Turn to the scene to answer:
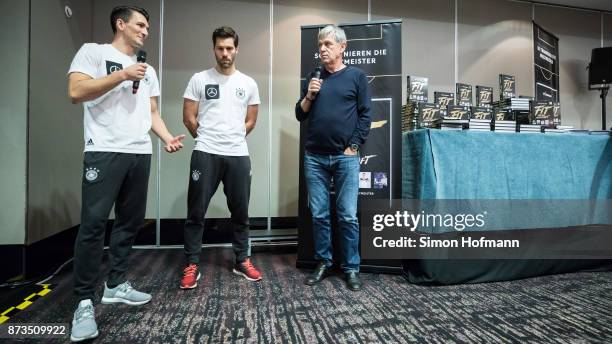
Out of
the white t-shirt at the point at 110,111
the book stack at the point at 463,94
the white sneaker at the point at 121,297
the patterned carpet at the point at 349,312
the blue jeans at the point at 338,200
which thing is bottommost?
the patterned carpet at the point at 349,312

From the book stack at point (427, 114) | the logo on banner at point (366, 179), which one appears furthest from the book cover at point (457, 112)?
the logo on banner at point (366, 179)

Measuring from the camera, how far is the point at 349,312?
171 centimetres

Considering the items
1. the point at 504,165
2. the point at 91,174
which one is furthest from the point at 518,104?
the point at 91,174

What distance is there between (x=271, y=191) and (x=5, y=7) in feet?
8.04

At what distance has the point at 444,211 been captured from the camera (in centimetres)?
216

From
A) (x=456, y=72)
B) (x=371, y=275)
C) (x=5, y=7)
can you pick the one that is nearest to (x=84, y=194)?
(x=5, y=7)

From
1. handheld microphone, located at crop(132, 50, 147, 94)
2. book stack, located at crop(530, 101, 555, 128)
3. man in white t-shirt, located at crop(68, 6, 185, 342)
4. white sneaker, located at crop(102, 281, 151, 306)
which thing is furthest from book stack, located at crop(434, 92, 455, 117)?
white sneaker, located at crop(102, 281, 151, 306)

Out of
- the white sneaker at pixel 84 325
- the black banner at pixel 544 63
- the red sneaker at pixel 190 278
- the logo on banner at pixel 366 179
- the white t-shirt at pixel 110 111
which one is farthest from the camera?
the black banner at pixel 544 63

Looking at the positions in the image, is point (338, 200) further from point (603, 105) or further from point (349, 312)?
point (603, 105)

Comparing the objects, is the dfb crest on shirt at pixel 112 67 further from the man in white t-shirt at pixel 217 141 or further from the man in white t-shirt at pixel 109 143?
the man in white t-shirt at pixel 217 141

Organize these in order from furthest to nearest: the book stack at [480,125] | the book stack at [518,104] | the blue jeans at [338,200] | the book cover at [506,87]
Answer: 1. the book cover at [506,87]
2. the book stack at [518,104]
3. the book stack at [480,125]
4. the blue jeans at [338,200]

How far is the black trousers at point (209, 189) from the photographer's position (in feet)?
6.88

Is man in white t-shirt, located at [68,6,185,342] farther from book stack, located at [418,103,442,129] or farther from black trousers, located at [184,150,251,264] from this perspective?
book stack, located at [418,103,442,129]

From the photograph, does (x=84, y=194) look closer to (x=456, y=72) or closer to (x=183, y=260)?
(x=183, y=260)
